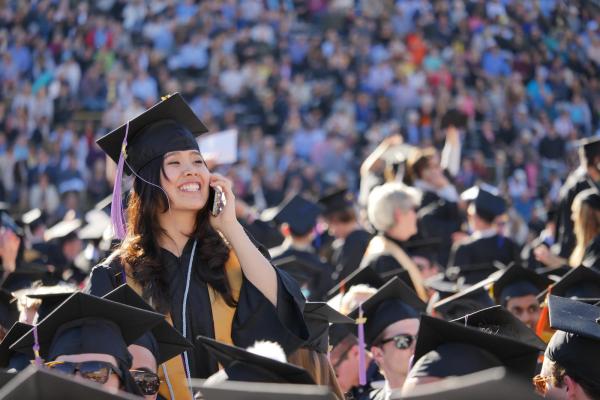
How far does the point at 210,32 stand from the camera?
25.4 m

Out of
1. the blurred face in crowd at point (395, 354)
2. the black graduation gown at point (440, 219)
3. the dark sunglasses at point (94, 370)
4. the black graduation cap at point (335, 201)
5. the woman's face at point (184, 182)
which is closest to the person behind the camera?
the dark sunglasses at point (94, 370)

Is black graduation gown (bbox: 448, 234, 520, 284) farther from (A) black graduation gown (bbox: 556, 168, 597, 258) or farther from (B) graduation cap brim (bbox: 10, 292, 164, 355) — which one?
(B) graduation cap brim (bbox: 10, 292, 164, 355)

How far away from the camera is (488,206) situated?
9734 mm

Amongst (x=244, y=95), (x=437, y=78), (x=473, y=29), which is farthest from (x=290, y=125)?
(x=473, y=29)

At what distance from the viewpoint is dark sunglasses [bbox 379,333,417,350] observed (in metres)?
5.23

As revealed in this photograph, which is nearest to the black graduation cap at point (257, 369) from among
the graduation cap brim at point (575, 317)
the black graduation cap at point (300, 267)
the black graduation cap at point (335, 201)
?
the graduation cap brim at point (575, 317)

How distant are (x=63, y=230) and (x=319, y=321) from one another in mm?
7395

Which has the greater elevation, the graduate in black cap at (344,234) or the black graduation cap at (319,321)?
the black graduation cap at (319,321)

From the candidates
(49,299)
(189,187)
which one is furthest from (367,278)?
(49,299)

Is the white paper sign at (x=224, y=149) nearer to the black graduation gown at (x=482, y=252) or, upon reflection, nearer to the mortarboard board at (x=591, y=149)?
the black graduation gown at (x=482, y=252)

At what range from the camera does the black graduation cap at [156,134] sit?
4.80 m

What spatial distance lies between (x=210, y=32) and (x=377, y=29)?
12.1 ft

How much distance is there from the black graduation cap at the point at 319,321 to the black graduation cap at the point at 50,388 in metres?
1.51

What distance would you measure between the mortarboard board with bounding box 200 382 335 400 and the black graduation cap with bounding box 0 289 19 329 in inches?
111
